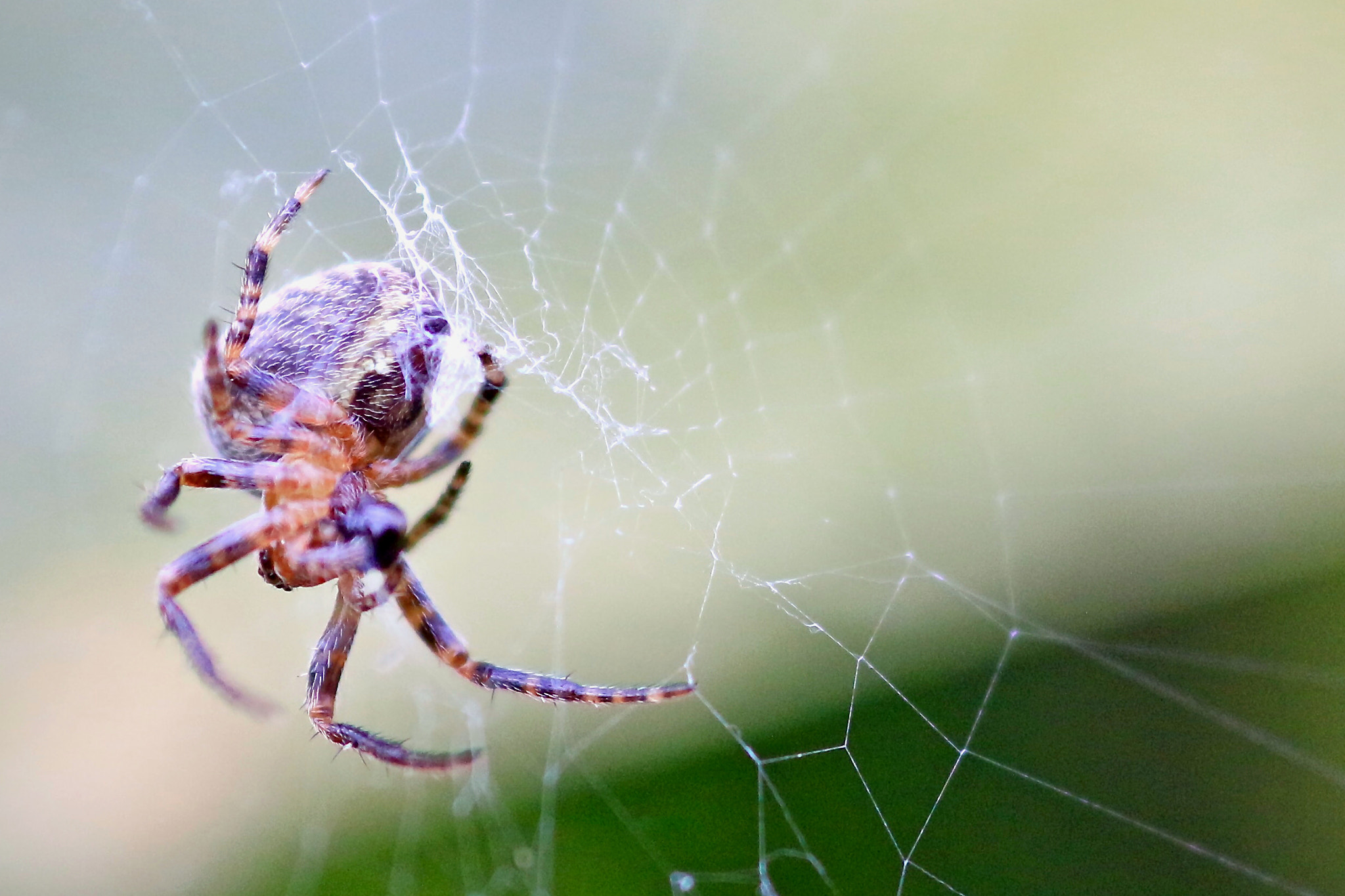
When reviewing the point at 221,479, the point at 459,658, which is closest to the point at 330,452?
the point at 221,479

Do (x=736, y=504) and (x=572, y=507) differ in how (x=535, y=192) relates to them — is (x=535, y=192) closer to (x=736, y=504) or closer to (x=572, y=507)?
(x=572, y=507)

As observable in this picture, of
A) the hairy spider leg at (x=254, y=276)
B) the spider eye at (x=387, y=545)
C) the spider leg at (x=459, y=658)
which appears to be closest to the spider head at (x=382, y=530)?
the spider eye at (x=387, y=545)

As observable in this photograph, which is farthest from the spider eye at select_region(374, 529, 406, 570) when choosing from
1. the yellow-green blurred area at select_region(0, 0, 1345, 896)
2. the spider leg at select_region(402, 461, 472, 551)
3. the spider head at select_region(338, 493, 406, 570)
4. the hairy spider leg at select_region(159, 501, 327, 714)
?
the yellow-green blurred area at select_region(0, 0, 1345, 896)

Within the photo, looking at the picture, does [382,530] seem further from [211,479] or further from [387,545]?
[211,479]

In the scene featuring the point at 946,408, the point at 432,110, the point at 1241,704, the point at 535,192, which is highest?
the point at 432,110

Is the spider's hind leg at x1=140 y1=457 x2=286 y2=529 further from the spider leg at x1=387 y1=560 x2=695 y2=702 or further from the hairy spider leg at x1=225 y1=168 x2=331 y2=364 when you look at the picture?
the spider leg at x1=387 y1=560 x2=695 y2=702

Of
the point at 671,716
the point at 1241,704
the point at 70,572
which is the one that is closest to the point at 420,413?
the point at 671,716
